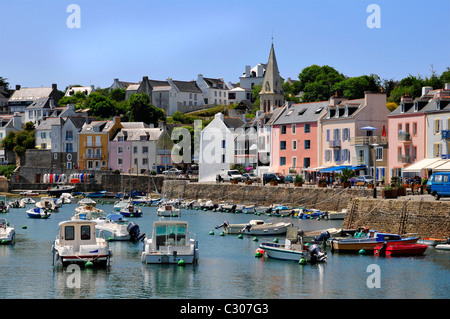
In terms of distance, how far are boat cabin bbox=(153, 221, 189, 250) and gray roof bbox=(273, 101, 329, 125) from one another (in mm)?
48290

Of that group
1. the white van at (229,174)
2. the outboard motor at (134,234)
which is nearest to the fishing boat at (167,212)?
the white van at (229,174)

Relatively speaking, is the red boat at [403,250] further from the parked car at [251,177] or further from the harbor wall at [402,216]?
the parked car at [251,177]

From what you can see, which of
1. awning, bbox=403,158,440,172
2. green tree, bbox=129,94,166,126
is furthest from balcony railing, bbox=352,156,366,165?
green tree, bbox=129,94,166,126

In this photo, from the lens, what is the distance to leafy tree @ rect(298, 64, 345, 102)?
13300cm

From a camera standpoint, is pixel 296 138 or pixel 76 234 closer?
pixel 76 234

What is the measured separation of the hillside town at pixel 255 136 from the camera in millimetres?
71875

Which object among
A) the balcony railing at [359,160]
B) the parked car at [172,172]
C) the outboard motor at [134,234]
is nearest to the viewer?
the outboard motor at [134,234]

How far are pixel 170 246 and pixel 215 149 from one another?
63038 mm

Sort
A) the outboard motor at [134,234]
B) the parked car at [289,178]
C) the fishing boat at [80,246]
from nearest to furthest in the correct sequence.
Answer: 1. the fishing boat at [80,246]
2. the outboard motor at [134,234]
3. the parked car at [289,178]

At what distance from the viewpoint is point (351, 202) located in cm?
5481

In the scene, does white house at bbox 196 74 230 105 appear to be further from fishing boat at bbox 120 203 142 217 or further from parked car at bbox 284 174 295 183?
fishing boat at bbox 120 203 142 217

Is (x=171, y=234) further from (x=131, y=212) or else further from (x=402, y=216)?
(x=131, y=212)

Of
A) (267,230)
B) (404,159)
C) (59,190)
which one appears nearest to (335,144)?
(404,159)
